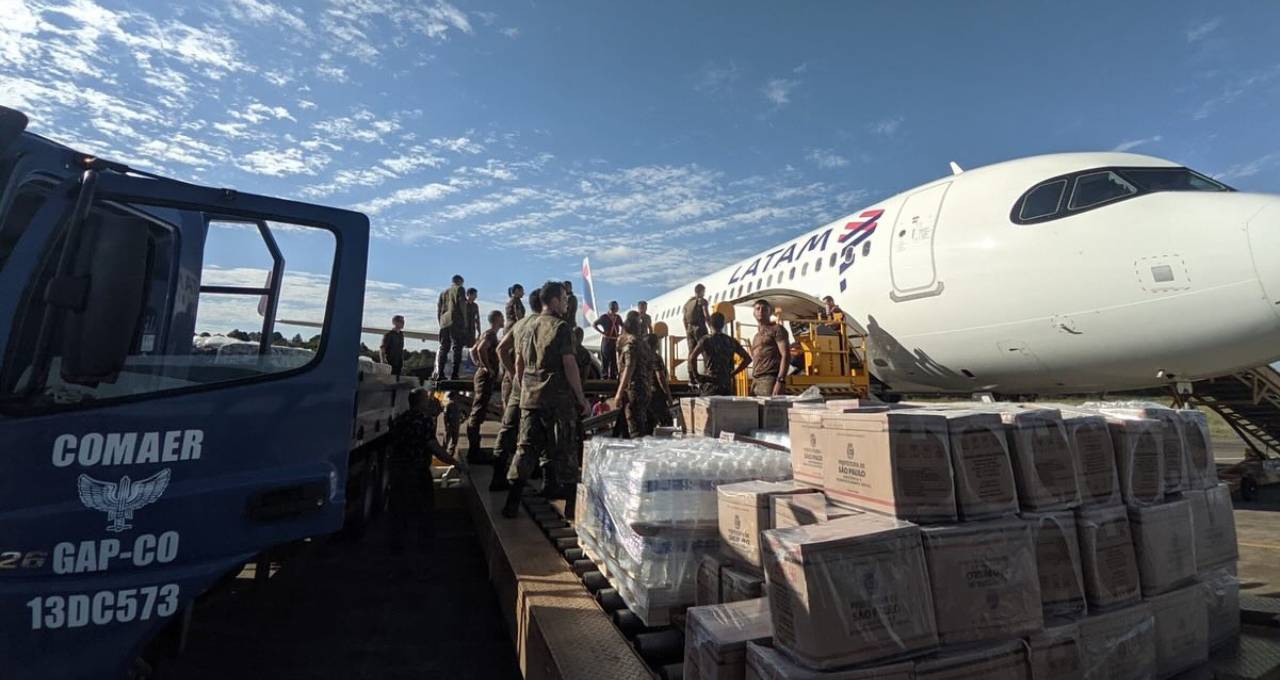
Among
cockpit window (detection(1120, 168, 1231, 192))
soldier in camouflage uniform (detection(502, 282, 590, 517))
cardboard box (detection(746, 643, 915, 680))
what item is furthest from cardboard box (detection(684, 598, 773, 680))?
cockpit window (detection(1120, 168, 1231, 192))

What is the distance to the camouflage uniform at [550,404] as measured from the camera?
15.5 feet

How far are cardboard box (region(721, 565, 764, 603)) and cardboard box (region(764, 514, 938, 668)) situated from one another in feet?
1.15

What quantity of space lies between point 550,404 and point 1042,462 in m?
3.34

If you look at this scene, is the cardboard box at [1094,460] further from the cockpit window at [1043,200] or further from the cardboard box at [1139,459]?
the cockpit window at [1043,200]

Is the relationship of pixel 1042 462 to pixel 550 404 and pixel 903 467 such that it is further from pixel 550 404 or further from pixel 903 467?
pixel 550 404

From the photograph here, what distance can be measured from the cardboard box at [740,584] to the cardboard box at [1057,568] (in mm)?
976

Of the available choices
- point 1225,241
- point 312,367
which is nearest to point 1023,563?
point 312,367

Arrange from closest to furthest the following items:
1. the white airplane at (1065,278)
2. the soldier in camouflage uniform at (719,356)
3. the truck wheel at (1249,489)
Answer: the white airplane at (1065,278), the soldier in camouflage uniform at (719,356), the truck wheel at (1249,489)

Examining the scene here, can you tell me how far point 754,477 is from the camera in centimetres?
295

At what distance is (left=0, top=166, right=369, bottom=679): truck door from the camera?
7.04 ft

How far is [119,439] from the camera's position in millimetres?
2309

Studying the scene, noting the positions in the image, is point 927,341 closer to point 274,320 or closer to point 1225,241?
point 1225,241

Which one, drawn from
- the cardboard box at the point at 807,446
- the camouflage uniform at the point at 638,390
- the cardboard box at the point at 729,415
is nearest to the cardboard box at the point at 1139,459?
the cardboard box at the point at 807,446

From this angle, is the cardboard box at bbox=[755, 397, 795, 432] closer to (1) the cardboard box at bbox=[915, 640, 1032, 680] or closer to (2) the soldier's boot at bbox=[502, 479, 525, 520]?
(2) the soldier's boot at bbox=[502, 479, 525, 520]
